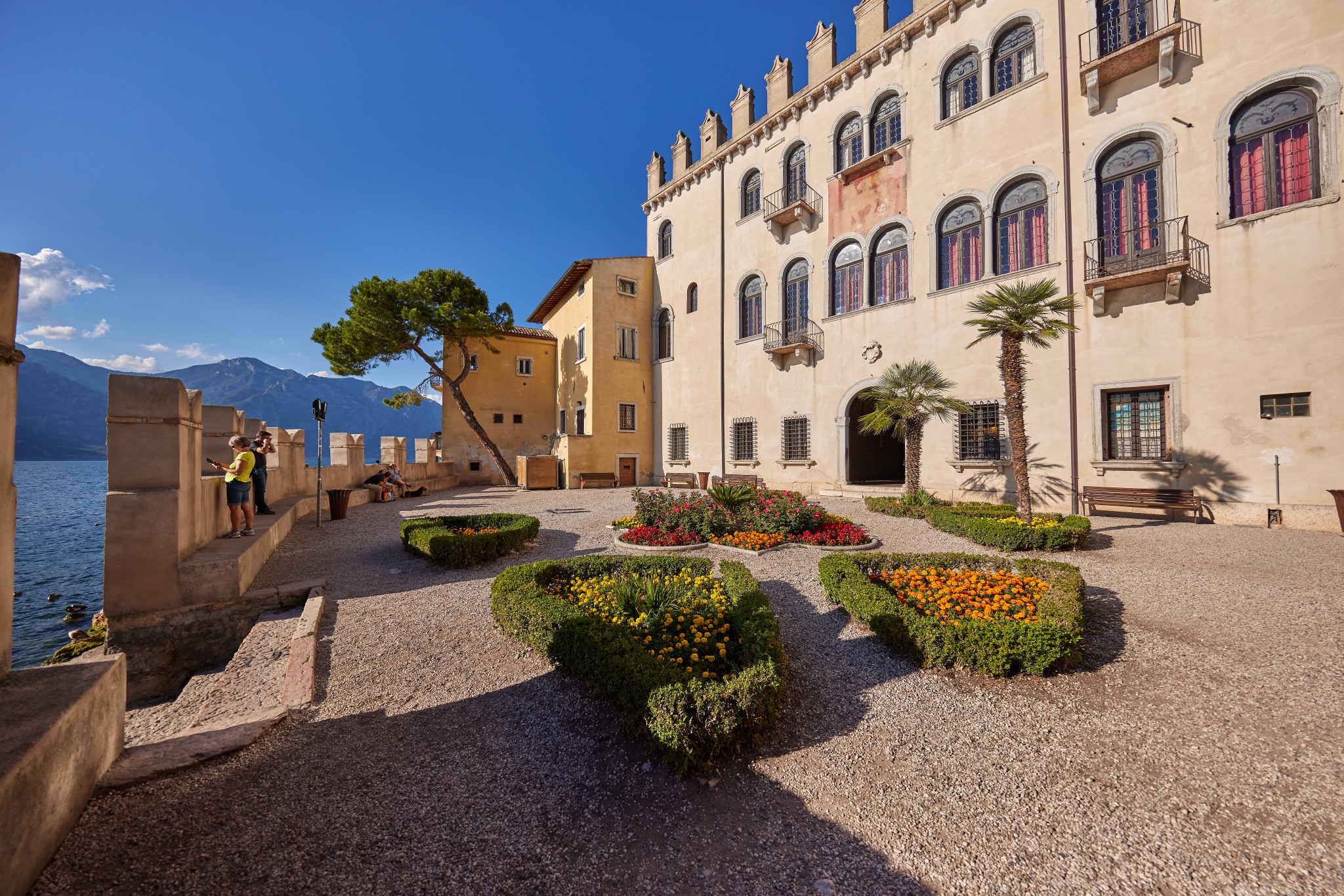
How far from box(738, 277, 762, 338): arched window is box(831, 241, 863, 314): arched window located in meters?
3.32

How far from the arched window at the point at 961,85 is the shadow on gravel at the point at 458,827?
19142 millimetres

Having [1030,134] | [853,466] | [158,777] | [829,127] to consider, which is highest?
[829,127]

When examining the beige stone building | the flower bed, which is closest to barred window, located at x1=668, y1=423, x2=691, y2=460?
the beige stone building

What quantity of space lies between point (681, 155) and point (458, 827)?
27.1 metres

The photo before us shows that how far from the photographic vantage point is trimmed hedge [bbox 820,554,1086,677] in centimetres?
426

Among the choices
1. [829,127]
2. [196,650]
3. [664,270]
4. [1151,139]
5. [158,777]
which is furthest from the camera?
[664,270]

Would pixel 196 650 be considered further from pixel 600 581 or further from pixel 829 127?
pixel 829 127

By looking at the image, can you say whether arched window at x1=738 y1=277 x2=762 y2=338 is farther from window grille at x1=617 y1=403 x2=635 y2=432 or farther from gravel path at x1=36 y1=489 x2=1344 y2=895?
gravel path at x1=36 y1=489 x2=1344 y2=895

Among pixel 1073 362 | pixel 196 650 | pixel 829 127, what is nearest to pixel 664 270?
pixel 829 127

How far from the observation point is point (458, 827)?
9.11 ft

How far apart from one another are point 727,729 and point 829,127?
20832 millimetres

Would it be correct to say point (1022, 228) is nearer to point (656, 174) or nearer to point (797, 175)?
point (797, 175)

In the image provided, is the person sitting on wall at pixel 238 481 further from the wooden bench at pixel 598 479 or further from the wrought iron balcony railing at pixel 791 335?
the wrought iron balcony railing at pixel 791 335

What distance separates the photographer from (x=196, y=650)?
6109 millimetres
